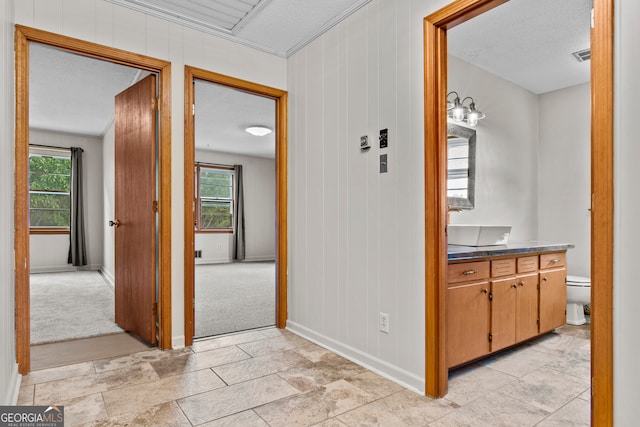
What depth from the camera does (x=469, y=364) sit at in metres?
2.57

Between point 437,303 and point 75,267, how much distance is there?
7386 mm

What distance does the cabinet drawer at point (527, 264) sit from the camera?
2.85 m

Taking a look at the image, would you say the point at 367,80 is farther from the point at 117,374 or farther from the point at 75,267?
the point at 75,267

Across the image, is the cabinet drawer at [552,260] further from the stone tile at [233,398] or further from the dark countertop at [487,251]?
the stone tile at [233,398]

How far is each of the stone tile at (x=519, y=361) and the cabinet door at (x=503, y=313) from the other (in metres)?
0.10

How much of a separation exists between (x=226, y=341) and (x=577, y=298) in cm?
319

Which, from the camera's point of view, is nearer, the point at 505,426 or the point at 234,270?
the point at 505,426

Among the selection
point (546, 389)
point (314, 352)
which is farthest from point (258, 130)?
point (546, 389)

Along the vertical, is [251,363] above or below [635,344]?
below

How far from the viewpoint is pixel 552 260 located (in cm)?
319

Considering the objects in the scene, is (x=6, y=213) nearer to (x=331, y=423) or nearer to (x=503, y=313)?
(x=331, y=423)

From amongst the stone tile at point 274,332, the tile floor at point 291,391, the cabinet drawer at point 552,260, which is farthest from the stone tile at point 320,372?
the cabinet drawer at point 552,260

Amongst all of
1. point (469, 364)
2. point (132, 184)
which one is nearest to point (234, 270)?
point (132, 184)

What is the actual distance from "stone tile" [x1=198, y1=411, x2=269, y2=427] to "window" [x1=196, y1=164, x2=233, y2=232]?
22.5 feet
